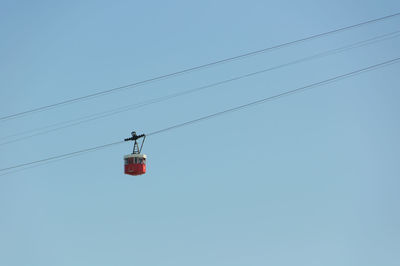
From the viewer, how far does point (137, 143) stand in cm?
7406

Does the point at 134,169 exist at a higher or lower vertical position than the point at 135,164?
lower

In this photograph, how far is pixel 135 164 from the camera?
73.6m

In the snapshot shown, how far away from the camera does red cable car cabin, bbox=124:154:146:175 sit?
7356 centimetres

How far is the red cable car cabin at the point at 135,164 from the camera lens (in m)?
73.6

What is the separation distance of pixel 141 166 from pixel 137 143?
1.65 metres

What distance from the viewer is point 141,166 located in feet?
242
